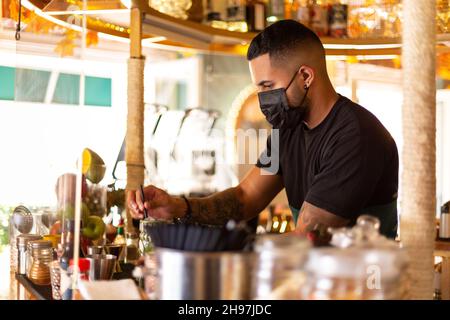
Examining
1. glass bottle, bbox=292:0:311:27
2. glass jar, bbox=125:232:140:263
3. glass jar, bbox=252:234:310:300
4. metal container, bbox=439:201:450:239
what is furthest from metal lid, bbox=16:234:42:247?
glass bottle, bbox=292:0:311:27

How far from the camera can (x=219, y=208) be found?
280cm

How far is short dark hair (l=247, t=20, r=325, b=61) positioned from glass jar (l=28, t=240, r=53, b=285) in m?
0.96

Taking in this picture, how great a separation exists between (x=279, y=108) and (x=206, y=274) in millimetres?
1202

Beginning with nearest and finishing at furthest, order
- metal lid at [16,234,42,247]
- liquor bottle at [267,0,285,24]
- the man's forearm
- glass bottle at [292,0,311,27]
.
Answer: metal lid at [16,234,42,247]
the man's forearm
glass bottle at [292,0,311,27]
liquor bottle at [267,0,285,24]

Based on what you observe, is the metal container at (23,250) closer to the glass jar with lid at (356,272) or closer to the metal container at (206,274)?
the metal container at (206,274)

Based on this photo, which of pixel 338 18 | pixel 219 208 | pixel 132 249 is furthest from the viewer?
pixel 338 18

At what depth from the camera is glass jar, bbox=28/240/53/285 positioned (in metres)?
2.19

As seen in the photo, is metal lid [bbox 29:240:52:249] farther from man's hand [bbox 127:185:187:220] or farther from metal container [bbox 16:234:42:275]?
man's hand [bbox 127:185:187:220]

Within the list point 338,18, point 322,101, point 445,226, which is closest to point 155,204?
point 322,101

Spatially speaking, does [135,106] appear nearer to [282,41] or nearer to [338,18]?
[282,41]

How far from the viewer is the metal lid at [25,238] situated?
2.48 m

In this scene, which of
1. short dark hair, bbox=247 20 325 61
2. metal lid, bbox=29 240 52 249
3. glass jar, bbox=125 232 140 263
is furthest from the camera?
glass jar, bbox=125 232 140 263

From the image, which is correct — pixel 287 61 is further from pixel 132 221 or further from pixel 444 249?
pixel 444 249

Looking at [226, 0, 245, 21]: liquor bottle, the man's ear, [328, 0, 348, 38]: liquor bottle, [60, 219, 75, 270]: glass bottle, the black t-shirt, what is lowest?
[60, 219, 75, 270]: glass bottle
